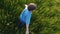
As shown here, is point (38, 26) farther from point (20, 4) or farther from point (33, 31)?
point (20, 4)

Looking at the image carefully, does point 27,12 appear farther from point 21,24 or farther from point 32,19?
point 32,19

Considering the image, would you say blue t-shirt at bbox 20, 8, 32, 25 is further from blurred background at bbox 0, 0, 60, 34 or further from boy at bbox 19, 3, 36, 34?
blurred background at bbox 0, 0, 60, 34

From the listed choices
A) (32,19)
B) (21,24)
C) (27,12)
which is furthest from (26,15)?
(32,19)

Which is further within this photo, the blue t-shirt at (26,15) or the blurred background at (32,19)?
the blurred background at (32,19)

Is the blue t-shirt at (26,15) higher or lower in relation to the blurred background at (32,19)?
higher

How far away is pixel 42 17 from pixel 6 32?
2.96ft

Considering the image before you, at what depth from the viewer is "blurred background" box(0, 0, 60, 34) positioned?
522 centimetres

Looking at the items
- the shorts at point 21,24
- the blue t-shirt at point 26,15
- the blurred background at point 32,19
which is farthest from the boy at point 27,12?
the blurred background at point 32,19

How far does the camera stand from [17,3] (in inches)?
213

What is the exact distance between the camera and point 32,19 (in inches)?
212

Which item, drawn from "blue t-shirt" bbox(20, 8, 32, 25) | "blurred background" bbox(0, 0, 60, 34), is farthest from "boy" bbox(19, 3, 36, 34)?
"blurred background" bbox(0, 0, 60, 34)

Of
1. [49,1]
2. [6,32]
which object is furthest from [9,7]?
[49,1]

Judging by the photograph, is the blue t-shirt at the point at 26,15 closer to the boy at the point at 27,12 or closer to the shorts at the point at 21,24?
the boy at the point at 27,12

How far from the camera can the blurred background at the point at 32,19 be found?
5219mm
